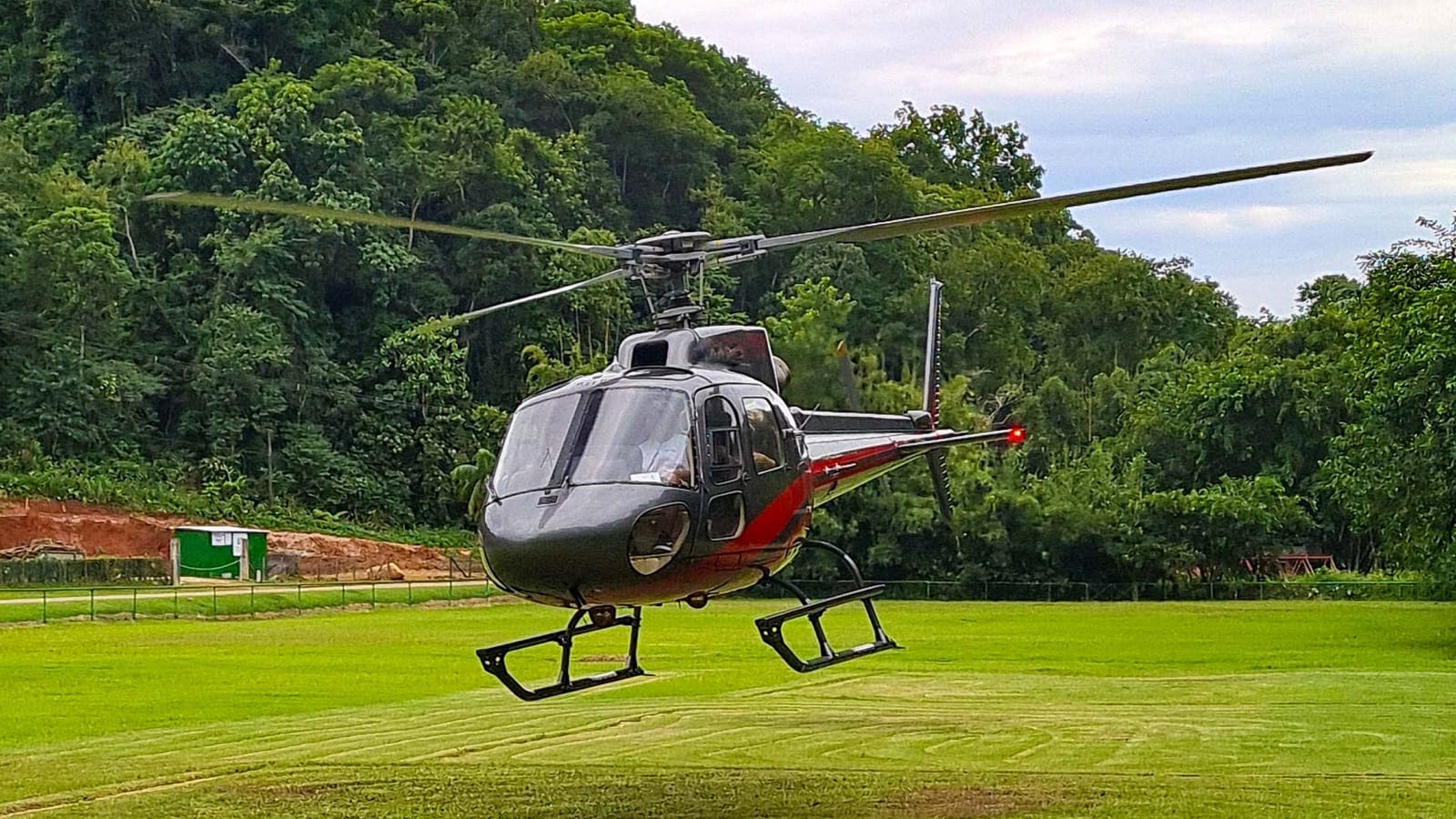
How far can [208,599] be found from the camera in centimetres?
4841

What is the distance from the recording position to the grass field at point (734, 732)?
14719 mm

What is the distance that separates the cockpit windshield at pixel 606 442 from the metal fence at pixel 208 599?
31.5 metres

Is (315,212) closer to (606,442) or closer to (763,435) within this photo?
(606,442)

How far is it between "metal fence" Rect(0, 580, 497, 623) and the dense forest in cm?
503

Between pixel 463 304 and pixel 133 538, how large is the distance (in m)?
20.2

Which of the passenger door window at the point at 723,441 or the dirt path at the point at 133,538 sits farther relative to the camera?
the dirt path at the point at 133,538

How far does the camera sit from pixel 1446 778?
1584 centimetres

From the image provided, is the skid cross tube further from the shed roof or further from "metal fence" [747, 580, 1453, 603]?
the shed roof

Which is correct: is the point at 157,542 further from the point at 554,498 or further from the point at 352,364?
the point at 554,498

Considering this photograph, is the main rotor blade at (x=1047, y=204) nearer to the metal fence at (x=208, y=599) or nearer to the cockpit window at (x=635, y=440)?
the cockpit window at (x=635, y=440)

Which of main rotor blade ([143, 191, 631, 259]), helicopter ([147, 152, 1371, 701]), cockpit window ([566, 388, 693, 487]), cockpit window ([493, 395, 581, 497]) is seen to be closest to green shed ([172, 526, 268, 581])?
helicopter ([147, 152, 1371, 701])

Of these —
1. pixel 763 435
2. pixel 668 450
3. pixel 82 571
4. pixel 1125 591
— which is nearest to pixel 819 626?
pixel 763 435

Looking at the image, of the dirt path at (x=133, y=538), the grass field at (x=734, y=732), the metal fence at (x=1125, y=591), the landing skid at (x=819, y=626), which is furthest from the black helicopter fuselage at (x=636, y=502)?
the dirt path at (x=133, y=538)

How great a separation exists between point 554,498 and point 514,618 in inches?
1415
